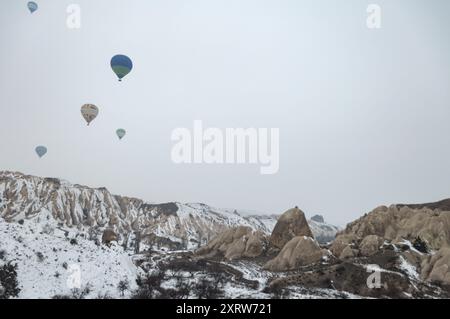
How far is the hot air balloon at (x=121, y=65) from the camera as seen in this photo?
5134cm

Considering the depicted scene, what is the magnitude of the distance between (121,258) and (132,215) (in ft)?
461

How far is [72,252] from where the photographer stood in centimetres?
3647

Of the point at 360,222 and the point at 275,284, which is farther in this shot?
the point at 360,222

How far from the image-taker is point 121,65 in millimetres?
51344

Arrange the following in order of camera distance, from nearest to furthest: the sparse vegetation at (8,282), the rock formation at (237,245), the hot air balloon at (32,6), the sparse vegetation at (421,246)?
the sparse vegetation at (8,282), the sparse vegetation at (421,246), the hot air balloon at (32,6), the rock formation at (237,245)

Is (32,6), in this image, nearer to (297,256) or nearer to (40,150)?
(40,150)

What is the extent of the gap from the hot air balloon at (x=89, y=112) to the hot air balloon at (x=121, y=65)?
888cm

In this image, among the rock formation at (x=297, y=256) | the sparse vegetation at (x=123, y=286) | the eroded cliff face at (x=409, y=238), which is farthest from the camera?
the rock formation at (x=297, y=256)

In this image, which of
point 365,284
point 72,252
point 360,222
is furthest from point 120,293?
point 360,222

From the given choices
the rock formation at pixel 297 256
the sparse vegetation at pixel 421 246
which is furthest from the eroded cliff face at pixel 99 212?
the sparse vegetation at pixel 421 246

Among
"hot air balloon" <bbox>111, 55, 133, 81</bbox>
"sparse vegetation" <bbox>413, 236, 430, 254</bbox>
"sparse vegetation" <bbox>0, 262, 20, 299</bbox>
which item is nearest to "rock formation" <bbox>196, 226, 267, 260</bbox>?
"sparse vegetation" <bbox>413, 236, 430, 254</bbox>

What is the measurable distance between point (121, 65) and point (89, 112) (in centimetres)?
1049

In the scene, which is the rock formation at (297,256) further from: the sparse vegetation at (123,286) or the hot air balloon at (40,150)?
the hot air balloon at (40,150)

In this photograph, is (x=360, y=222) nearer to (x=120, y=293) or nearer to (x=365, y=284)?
(x=365, y=284)
